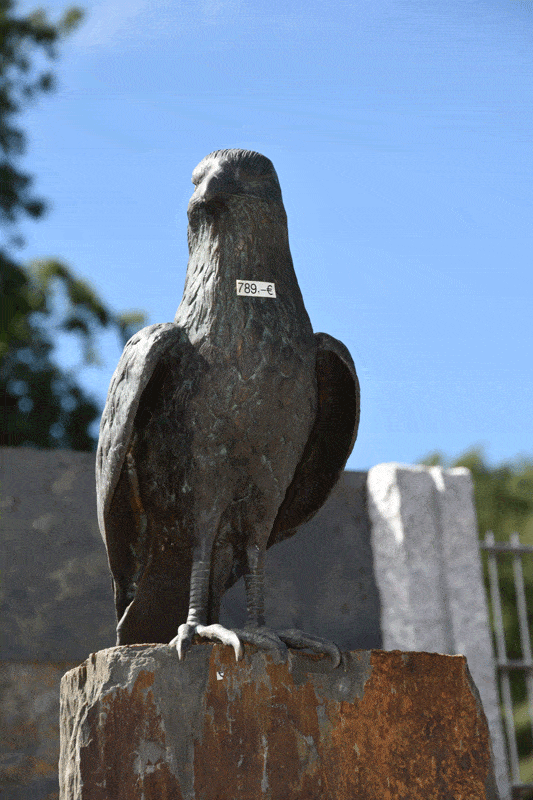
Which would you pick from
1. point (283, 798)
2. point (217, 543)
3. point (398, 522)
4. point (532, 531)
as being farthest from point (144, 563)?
point (532, 531)

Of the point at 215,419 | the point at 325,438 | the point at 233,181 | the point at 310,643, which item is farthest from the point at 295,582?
the point at 233,181

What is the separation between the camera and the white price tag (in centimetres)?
236

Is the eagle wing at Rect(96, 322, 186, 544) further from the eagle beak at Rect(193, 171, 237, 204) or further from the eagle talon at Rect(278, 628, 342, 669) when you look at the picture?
the eagle talon at Rect(278, 628, 342, 669)

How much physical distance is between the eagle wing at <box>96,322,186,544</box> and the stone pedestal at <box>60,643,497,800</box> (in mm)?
438

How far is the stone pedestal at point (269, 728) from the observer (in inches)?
80.3

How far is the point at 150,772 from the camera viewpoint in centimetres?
203

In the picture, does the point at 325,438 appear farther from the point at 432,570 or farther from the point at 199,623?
the point at 432,570

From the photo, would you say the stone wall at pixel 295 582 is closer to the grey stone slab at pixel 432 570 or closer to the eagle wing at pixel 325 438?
the grey stone slab at pixel 432 570

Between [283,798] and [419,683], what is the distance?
0.45m

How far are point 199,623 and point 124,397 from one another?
0.59m

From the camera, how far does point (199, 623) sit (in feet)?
7.27

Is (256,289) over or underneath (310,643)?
over

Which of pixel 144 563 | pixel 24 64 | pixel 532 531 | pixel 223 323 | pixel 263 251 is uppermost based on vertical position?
pixel 24 64

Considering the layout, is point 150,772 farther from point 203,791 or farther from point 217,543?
point 217,543
